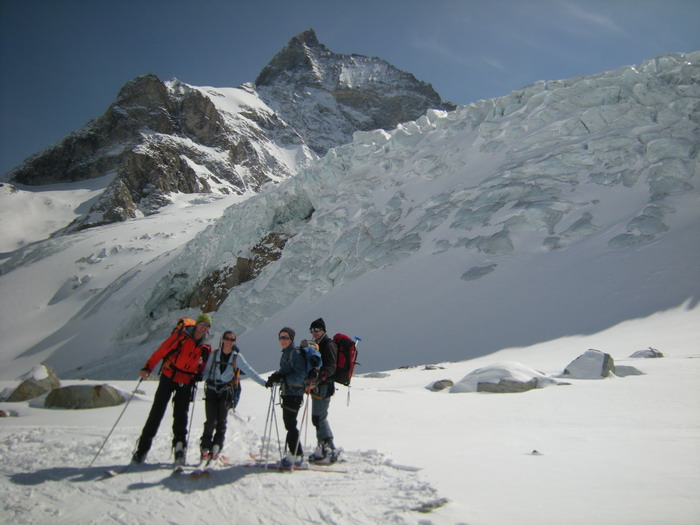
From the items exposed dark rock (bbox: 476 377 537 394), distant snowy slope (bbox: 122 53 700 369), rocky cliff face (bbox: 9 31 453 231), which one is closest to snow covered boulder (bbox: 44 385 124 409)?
exposed dark rock (bbox: 476 377 537 394)

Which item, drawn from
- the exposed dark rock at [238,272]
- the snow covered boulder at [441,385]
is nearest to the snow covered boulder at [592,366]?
the snow covered boulder at [441,385]

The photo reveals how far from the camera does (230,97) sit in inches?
3814

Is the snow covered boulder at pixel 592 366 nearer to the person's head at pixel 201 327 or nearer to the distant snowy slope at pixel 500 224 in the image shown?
the distant snowy slope at pixel 500 224

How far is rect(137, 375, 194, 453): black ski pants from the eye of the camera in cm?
395

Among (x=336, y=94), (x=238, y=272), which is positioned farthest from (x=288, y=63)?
(x=238, y=272)

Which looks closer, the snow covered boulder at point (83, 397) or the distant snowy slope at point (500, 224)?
the snow covered boulder at point (83, 397)

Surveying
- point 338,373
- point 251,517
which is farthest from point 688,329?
point 251,517

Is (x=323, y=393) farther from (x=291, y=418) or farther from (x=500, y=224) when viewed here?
(x=500, y=224)

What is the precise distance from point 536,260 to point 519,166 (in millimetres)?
5033

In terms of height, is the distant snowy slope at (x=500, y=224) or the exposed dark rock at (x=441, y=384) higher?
the distant snowy slope at (x=500, y=224)

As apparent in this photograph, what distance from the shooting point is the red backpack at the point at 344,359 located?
4.33 meters

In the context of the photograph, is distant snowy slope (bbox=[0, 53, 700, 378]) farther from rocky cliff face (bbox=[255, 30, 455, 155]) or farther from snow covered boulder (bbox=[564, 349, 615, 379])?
rocky cliff face (bbox=[255, 30, 455, 155])

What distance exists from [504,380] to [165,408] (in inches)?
197

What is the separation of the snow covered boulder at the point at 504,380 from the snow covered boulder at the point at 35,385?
698cm
